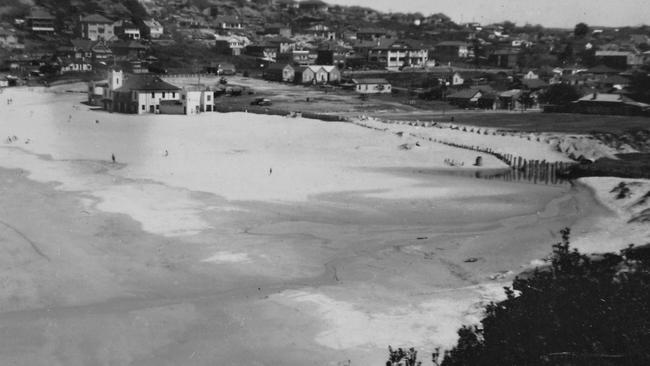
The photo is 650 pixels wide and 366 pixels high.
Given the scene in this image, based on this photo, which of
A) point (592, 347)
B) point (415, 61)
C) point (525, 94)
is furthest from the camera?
point (415, 61)

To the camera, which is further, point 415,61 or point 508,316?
point 415,61

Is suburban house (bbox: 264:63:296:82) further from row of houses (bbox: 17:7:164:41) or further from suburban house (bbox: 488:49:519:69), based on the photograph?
suburban house (bbox: 488:49:519:69)

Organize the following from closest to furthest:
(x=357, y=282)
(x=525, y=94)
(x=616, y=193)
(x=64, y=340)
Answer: (x=64, y=340), (x=357, y=282), (x=616, y=193), (x=525, y=94)

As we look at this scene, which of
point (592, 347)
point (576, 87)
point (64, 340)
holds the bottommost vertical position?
point (64, 340)

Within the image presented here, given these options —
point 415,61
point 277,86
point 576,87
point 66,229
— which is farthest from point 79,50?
point 66,229

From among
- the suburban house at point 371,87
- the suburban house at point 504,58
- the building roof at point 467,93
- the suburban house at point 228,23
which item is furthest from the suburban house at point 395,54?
the building roof at point 467,93

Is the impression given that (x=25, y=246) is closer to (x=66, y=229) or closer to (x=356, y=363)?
(x=66, y=229)
